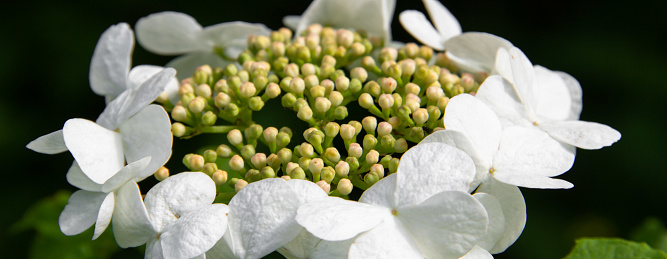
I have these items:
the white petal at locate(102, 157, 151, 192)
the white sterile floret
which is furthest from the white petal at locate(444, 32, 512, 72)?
the white petal at locate(102, 157, 151, 192)

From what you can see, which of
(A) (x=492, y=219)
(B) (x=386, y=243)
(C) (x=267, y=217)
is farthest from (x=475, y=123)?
(C) (x=267, y=217)

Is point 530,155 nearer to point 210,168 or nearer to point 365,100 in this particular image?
point 365,100

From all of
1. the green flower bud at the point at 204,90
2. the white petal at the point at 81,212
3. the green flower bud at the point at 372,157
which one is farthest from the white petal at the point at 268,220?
the green flower bud at the point at 204,90

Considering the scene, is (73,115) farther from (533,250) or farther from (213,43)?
(533,250)

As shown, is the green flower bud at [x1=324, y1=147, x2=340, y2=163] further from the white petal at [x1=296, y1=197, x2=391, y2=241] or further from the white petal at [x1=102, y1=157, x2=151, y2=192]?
the white petal at [x1=102, y1=157, x2=151, y2=192]

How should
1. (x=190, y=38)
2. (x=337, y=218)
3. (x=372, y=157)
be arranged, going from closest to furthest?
1. (x=337, y=218)
2. (x=372, y=157)
3. (x=190, y=38)

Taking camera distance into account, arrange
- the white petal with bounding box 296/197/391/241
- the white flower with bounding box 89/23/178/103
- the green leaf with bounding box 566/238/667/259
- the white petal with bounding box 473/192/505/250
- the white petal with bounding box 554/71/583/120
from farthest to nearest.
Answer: the white petal with bounding box 554/71/583/120 < the white flower with bounding box 89/23/178/103 < the green leaf with bounding box 566/238/667/259 < the white petal with bounding box 473/192/505/250 < the white petal with bounding box 296/197/391/241
